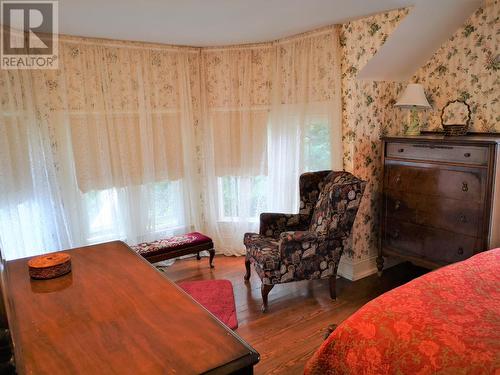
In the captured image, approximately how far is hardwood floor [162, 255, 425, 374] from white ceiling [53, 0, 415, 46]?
7.76 ft

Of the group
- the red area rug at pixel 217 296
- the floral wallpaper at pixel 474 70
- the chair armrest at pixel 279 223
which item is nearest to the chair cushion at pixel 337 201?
the chair armrest at pixel 279 223

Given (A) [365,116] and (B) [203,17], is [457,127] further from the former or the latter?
(B) [203,17]

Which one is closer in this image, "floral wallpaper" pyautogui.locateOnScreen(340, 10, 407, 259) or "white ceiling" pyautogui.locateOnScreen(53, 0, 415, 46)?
"white ceiling" pyautogui.locateOnScreen(53, 0, 415, 46)

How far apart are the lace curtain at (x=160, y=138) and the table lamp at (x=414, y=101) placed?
58 centimetres

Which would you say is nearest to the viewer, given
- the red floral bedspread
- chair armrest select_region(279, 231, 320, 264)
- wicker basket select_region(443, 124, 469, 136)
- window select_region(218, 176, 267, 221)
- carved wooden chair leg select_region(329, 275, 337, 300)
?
the red floral bedspread

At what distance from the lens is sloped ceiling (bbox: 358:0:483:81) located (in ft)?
9.07

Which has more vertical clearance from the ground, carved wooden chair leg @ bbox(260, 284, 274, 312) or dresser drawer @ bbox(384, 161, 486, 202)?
dresser drawer @ bbox(384, 161, 486, 202)

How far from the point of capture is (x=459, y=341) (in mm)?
1187

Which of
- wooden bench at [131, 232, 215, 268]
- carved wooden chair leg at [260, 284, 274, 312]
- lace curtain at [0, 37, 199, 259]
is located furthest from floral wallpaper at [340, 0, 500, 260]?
lace curtain at [0, 37, 199, 259]

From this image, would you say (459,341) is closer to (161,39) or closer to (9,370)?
(9,370)

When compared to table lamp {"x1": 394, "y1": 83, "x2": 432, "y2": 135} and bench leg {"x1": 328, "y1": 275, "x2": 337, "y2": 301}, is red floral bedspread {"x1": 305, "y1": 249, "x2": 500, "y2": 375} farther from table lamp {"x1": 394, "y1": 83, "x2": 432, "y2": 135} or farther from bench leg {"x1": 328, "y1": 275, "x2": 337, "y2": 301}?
table lamp {"x1": 394, "y1": 83, "x2": 432, "y2": 135}

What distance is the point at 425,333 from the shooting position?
124 cm

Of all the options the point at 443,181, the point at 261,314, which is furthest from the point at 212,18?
the point at 261,314

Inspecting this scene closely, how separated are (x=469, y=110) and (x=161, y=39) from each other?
290cm
